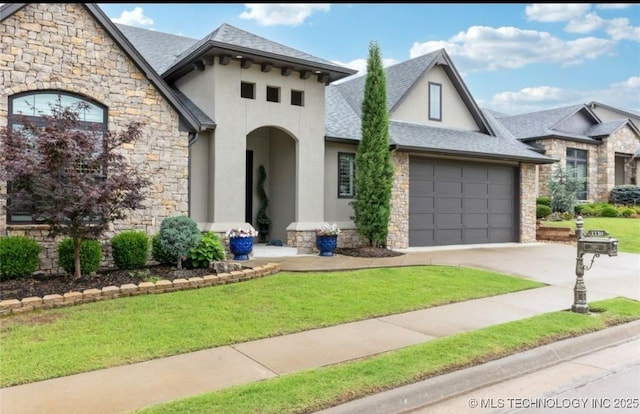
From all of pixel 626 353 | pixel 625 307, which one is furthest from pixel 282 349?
pixel 625 307

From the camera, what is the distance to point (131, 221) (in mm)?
10141

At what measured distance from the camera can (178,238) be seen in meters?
9.19

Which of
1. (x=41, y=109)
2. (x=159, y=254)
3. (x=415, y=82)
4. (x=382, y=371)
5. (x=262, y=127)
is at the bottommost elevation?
(x=382, y=371)

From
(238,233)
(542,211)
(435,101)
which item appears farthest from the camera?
(542,211)

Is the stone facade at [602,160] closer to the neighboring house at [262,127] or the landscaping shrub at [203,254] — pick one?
the neighboring house at [262,127]

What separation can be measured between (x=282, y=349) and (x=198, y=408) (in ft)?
5.66

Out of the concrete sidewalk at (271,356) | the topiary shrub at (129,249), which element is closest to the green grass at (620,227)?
the concrete sidewalk at (271,356)

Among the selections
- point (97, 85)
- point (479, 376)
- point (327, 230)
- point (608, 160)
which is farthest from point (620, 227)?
point (97, 85)

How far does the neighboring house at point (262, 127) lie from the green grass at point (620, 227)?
9.85 feet

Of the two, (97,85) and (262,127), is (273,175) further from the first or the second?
(97,85)

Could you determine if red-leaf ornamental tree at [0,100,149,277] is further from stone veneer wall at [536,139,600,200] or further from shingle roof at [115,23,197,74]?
stone veneer wall at [536,139,600,200]

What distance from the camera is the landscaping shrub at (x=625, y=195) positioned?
25.4 metres

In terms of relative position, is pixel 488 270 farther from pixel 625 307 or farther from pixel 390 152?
pixel 390 152

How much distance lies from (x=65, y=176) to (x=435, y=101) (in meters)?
12.9
